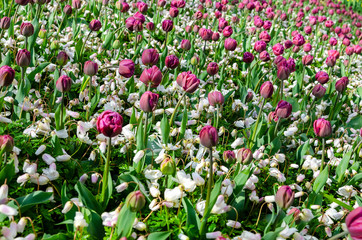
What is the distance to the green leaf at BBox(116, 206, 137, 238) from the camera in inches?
58.4

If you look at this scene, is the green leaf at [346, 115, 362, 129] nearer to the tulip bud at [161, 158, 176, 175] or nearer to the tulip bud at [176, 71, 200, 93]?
the tulip bud at [176, 71, 200, 93]

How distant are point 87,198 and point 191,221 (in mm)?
514

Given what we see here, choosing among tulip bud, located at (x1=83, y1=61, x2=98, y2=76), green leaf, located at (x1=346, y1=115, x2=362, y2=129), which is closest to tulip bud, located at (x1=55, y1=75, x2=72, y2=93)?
tulip bud, located at (x1=83, y1=61, x2=98, y2=76)

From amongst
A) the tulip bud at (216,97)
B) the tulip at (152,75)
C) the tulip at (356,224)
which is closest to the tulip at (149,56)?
the tulip at (152,75)

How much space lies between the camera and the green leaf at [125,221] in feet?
4.86

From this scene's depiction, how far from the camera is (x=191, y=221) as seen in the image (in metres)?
1.69

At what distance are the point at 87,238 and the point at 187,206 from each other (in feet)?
1.56

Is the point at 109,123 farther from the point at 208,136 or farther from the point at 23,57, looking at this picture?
the point at 23,57

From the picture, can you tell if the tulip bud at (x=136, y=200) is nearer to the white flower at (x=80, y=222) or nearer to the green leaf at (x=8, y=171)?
Result: the white flower at (x=80, y=222)

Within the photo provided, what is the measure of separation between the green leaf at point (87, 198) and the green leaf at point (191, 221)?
433mm

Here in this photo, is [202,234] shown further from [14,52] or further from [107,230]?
[14,52]

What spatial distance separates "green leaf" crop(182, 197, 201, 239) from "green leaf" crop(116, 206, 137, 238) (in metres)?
0.30

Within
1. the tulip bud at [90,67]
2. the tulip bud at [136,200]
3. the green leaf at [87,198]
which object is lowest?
the green leaf at [87,198]

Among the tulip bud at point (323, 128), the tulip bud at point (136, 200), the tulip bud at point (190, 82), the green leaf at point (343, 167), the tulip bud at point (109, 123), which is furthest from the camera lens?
the green leaf at point (343, 167)
